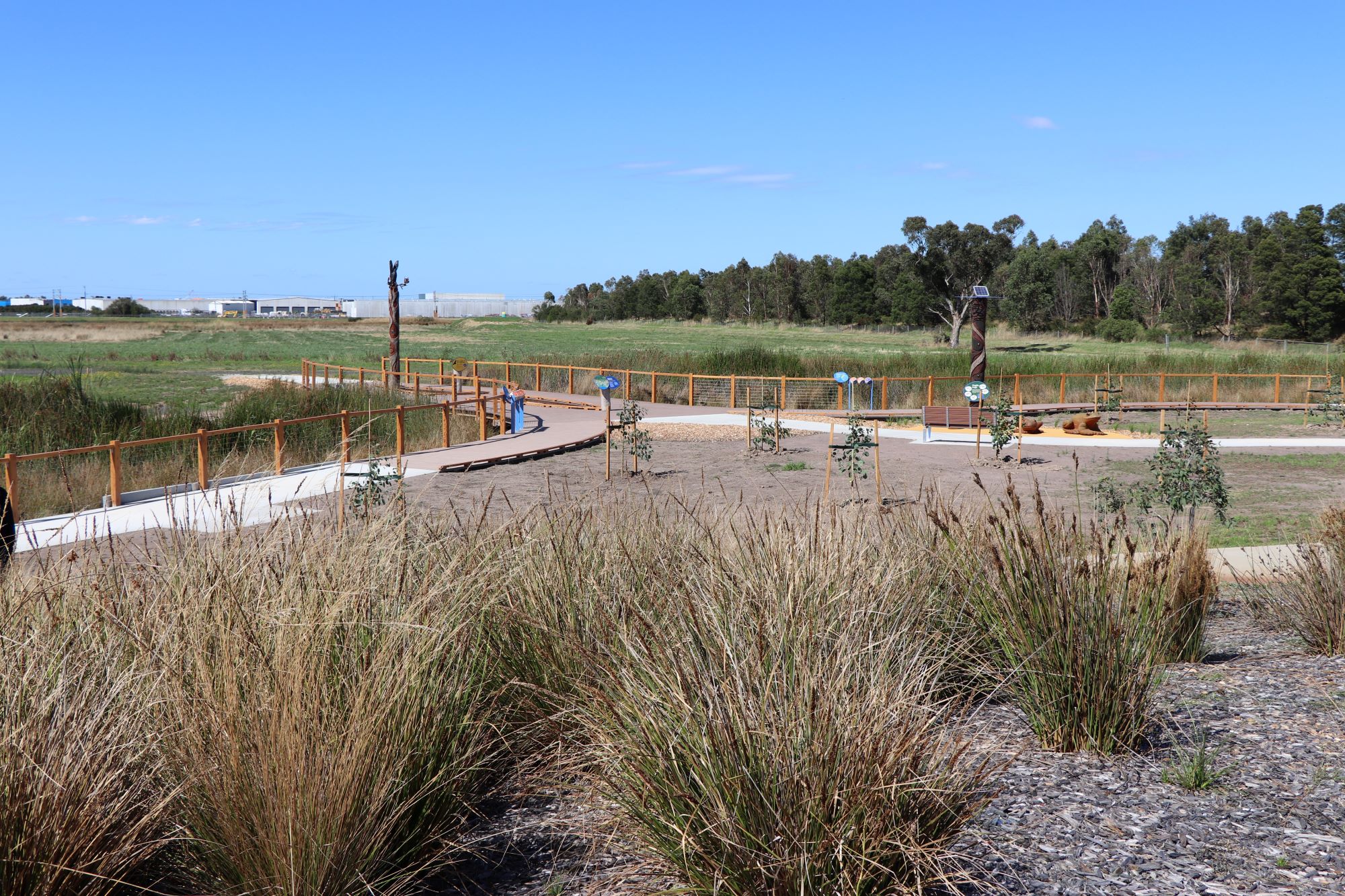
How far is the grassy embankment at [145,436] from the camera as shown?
14781mm

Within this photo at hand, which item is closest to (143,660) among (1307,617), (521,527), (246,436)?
(521,527)

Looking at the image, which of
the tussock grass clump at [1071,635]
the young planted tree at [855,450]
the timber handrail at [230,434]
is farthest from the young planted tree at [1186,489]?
the timber handrail at [230,434]

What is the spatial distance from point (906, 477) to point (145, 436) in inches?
466

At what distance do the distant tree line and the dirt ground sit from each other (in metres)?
53.5

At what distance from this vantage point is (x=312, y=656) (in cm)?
366

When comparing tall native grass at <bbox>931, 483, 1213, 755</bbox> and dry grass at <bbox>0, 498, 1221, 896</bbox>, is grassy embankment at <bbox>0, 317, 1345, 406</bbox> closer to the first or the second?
dry grass at <bbox>0, 498, 1221, 896</bbox>

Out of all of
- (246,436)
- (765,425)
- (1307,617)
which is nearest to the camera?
(1307,617)

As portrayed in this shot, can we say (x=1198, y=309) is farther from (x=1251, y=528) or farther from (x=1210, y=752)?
(x=1210, y=752)

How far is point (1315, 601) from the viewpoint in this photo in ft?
21.7

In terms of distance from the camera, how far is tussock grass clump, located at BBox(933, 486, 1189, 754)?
467 centimetres

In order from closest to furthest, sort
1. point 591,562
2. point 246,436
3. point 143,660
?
point 143,660 < point 591,562 < point 246,436

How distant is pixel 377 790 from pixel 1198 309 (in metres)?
87.5

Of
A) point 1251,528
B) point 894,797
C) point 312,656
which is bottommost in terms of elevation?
point 1251,528

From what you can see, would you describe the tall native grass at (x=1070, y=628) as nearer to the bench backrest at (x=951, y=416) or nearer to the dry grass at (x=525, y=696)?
the dry grass at (x=525, y=696)
